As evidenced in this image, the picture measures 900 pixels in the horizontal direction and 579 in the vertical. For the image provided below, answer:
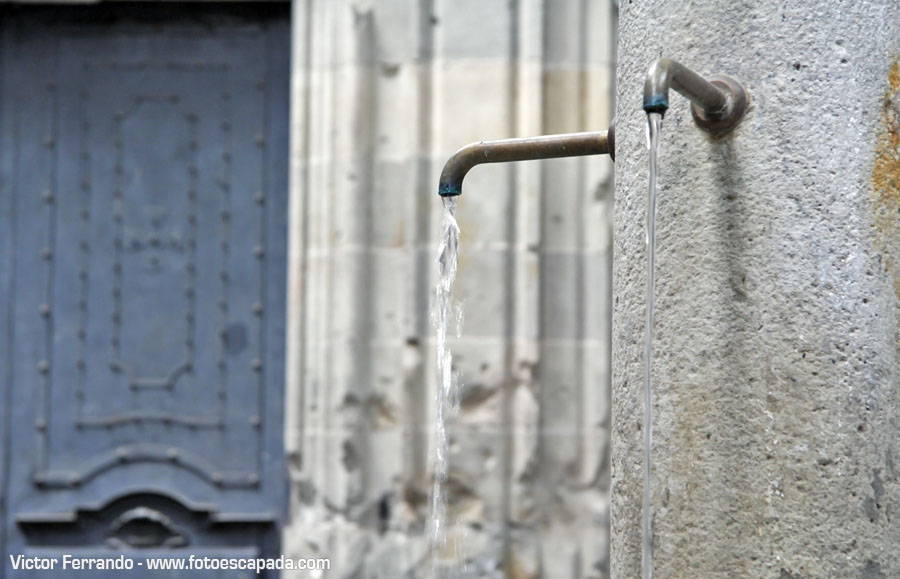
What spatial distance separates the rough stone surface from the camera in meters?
Answer: 0.89

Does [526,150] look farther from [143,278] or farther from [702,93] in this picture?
[143,278]

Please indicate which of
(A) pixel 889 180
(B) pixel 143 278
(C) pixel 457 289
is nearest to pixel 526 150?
(A) pixel 889 180

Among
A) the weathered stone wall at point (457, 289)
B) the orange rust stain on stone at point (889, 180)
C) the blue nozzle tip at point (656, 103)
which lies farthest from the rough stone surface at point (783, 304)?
the weathered stone wall at point (457, 289)

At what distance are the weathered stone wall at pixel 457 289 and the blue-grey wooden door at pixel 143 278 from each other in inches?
9.2

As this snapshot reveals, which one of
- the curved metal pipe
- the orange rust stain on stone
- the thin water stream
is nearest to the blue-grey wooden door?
the curved metal pipe

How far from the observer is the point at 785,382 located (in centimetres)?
91

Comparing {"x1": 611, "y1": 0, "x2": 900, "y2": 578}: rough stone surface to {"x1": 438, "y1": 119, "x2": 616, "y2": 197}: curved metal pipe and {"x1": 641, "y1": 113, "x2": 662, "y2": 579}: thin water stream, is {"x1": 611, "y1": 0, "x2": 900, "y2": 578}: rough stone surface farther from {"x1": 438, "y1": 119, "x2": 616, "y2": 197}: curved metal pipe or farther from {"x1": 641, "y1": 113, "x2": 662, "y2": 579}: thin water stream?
{"x1": 438, "y1": 119, "x2": 616, "y2": 197}: curved metal pipe

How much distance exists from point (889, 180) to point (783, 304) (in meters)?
0.12

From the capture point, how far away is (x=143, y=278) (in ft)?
10.7

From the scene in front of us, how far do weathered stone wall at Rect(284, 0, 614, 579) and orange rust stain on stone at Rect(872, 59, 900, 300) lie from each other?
2061 millimetres

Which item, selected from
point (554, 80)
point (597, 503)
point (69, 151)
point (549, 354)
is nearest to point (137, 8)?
point (69, 151)

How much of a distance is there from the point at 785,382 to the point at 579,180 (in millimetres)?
2129

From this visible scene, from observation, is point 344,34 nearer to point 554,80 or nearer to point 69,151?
point 554,80

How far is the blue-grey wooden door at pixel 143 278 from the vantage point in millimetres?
3227
